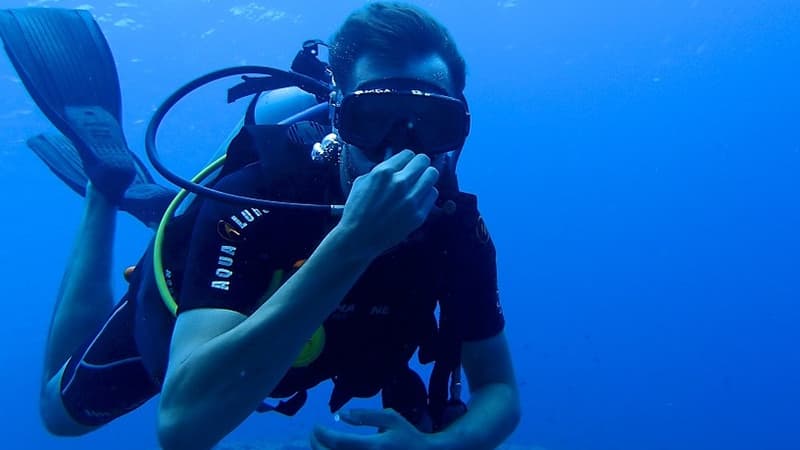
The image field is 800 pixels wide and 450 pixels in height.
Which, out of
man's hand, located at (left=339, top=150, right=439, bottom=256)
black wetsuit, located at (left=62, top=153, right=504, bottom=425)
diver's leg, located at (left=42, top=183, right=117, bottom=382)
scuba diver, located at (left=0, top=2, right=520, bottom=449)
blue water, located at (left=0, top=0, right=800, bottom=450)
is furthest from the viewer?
blue water, located at (left=0, top=0, right=800, bottom=450)

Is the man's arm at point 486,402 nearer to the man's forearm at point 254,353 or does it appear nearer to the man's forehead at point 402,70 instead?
the man's forearm at point 254,353

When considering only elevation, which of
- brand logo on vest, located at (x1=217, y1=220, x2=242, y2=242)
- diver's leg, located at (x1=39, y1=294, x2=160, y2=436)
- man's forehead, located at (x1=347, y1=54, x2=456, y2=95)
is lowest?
diver's leg, located at (x1=39, y1=294, x2=160, y2=436)

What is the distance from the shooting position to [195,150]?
47906mm

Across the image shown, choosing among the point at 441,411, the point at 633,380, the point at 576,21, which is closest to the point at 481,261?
the point at 441,411

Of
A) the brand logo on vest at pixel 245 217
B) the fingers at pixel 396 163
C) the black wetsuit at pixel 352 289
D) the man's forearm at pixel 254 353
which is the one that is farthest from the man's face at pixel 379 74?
the man's forearm at pixel 254 353

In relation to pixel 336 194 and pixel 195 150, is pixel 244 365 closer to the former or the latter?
pixel 336 194

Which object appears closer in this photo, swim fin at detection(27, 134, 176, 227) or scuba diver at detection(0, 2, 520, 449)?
scuba diver at detection(0, 2, 520, 449)

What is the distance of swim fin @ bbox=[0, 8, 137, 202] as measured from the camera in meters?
5.34

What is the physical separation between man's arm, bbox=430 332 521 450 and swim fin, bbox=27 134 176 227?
3.24 m

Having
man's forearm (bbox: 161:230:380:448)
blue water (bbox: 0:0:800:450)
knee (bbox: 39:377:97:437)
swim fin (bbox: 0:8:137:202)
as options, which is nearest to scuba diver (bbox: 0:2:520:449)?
man's forearm (bbox: 161:230:380:448)

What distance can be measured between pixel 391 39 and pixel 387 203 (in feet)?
3.60

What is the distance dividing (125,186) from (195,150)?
45.1 metres

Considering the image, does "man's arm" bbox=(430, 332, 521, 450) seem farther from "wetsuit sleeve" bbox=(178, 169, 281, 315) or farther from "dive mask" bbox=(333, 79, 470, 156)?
"dive mask" bbox=(333, 79, 470, 156)

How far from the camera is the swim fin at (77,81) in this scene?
5336mm
